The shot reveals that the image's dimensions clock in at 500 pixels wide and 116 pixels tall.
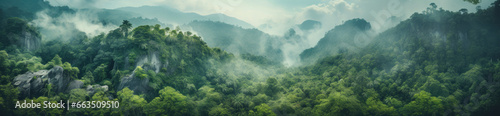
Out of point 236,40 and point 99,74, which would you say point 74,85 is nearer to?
point 99,74

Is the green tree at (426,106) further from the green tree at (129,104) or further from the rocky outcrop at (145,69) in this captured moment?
the rocky outcrop at (145,69)

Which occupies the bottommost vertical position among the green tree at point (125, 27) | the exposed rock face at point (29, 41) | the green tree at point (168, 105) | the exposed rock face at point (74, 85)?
the green tree at point (168, 105)

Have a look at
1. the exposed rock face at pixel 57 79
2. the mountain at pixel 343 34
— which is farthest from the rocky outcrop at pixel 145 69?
the mountain at pixel 343 34

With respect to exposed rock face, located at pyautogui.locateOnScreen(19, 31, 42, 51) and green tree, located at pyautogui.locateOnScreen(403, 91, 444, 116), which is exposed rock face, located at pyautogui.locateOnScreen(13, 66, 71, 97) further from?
green tree, located at pyautogui.locateOnScreen(403, 91, 444, 116)

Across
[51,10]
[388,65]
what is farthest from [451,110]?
[51,10]

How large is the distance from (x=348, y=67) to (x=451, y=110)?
29.5 metres

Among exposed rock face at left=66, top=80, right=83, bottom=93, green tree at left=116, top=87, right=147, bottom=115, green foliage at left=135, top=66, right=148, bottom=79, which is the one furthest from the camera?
green foliage at left=135, top=66, right=148, bottom=79

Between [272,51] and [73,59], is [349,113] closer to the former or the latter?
[73,59]

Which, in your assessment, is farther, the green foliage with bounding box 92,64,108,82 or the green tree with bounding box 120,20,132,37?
the green tree with bounding box 120,20,132,37

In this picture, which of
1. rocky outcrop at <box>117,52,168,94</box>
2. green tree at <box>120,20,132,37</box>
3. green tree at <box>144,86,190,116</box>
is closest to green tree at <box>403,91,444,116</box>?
green tree at <box>144,86,190,116</box>

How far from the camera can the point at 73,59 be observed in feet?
156

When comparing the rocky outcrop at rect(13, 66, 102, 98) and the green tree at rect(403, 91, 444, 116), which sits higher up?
the rocky outcrop at rect(13, 66, 102, 98)

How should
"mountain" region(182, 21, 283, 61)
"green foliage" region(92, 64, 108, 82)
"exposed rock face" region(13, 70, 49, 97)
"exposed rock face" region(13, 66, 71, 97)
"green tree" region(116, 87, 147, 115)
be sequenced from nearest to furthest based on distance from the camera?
1. "exposed rock face" region(13, 70, 49, 97)
2. "exposed rock face" region(13, 66, 71, 97)
3. "green tree" region(116, 87, 147, 115)
4. "green foliage" region(92, 64, 108, 82)
5. "mountain" region(182, 21, 283, 61)

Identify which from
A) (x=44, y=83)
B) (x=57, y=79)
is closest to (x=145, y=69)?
(x=57, y=79)
